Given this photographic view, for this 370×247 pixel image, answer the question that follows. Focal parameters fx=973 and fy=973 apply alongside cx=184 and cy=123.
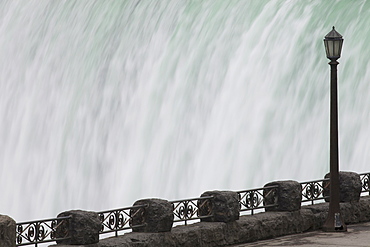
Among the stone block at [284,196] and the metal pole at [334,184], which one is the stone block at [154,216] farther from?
the metal pole at [334,184]

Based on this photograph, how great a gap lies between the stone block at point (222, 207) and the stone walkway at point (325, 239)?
1.48ft

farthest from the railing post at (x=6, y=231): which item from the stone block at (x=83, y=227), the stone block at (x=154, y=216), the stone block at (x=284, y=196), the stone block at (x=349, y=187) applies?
Result: the stone block at (x=349, y=187)

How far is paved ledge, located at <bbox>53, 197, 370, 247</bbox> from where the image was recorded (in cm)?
1192

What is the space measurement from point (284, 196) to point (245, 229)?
987 millimetres

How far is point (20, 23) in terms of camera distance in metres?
40.5

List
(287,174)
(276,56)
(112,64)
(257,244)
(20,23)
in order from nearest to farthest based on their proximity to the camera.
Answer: (257,244) < (287,174) < (276,56) < (112,64) < (20,23)

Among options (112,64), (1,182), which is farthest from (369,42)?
(1,182)

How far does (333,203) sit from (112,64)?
2243 cm

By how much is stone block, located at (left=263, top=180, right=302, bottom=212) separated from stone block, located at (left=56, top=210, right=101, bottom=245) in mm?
3381

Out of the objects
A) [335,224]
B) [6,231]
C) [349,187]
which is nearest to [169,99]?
[349,187]

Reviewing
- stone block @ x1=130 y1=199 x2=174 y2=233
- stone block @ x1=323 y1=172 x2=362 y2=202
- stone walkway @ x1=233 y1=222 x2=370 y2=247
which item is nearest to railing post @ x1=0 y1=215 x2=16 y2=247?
stone block @ x1=130 y1=199 x2=174 y2=233

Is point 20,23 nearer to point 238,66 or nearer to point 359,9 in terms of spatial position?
point 238,66

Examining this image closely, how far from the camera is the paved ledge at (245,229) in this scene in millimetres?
11922

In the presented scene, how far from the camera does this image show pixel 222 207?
12695 mm
